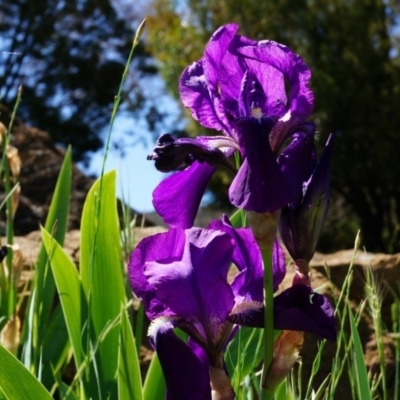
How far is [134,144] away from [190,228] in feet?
56.5

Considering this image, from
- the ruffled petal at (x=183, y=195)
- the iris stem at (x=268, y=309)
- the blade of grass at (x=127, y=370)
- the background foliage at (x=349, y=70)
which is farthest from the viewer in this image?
the background foliage at (x=349, y=70)

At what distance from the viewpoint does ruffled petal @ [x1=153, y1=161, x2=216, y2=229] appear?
86 cm

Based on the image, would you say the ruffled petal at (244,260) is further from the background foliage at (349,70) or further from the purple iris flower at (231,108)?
the background foliage at (349,70)

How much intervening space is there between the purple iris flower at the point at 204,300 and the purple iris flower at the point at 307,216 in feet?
0.17

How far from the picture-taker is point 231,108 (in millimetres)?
872

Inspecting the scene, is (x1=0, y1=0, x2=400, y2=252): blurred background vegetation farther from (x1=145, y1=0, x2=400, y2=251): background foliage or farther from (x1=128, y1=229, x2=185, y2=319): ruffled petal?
(x1=128, y1=229, x2=185, y2=319): ruffled petal

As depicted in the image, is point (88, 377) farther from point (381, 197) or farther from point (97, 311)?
point (381, 197)

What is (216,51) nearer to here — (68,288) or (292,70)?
(292,70)

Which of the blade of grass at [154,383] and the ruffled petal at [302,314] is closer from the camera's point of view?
the ruffled petal at [302,314]

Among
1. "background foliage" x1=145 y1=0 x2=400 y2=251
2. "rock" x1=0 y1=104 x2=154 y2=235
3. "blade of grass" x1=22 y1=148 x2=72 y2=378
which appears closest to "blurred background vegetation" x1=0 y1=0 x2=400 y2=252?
"background foliage" x1=145 y1=0 x2=400 y2=251

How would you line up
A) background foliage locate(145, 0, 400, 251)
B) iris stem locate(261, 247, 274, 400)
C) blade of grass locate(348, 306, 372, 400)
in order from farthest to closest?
background foliage locate(145, 0, 400, 251), blade of grass locate(348, 306, 372, 400), iris stem locate(261, 247, 274, 400)

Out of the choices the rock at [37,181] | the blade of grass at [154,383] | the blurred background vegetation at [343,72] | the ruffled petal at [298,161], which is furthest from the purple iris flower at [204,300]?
the blurred background vegetation at [343,72]

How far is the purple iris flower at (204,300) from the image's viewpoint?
0.79 m

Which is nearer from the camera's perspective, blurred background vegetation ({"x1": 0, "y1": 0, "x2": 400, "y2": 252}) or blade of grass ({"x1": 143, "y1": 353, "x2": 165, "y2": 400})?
blade of grass ({"x1": 143, "y1": 353, "x2": 165, "y2": 400})
